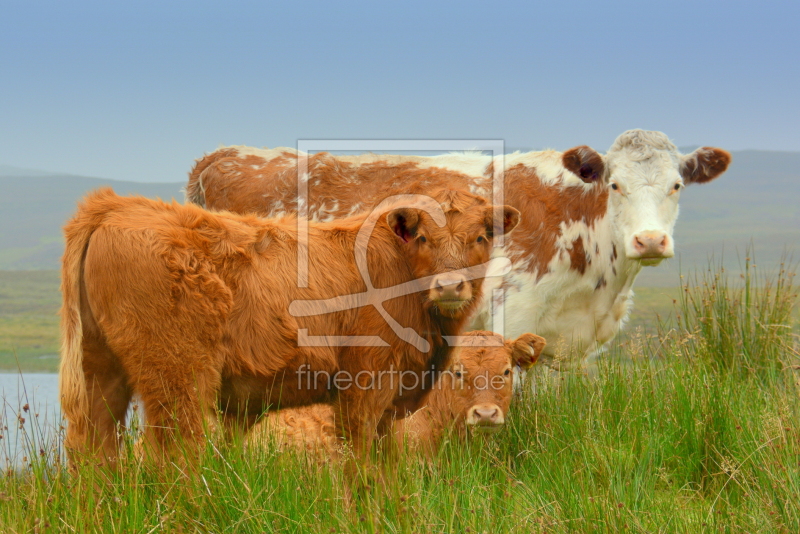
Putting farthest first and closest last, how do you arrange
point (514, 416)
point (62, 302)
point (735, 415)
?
point (514, 416) < point (735, 415) < point (62, 302)

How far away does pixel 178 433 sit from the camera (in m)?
4.39

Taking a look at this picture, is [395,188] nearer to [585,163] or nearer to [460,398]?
[585,163]

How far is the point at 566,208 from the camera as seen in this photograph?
311 inches

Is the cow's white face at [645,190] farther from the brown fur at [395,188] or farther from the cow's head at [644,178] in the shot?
the brown fur at [395,188]

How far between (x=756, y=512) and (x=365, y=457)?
7.60 ft

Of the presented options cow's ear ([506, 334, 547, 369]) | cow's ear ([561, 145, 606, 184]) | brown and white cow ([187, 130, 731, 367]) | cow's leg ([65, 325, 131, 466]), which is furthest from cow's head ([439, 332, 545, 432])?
cow's leg ([65, 325, 131, 466])

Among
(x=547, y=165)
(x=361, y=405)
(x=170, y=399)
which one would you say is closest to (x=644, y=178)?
(x=547, y=165)

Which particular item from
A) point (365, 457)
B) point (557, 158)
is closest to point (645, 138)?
point (557, 158)

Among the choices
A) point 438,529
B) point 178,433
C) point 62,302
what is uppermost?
point 62,302

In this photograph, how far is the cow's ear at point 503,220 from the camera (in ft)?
17.9

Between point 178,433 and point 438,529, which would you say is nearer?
point 438,529

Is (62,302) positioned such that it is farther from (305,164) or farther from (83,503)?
(305,164)

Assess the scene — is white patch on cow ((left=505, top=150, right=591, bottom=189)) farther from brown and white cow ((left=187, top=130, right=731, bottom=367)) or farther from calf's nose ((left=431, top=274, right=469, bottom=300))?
calf's nose ((left=431, top=274, right=469, bottom=300))

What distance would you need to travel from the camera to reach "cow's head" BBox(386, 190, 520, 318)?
5086 millimetres
